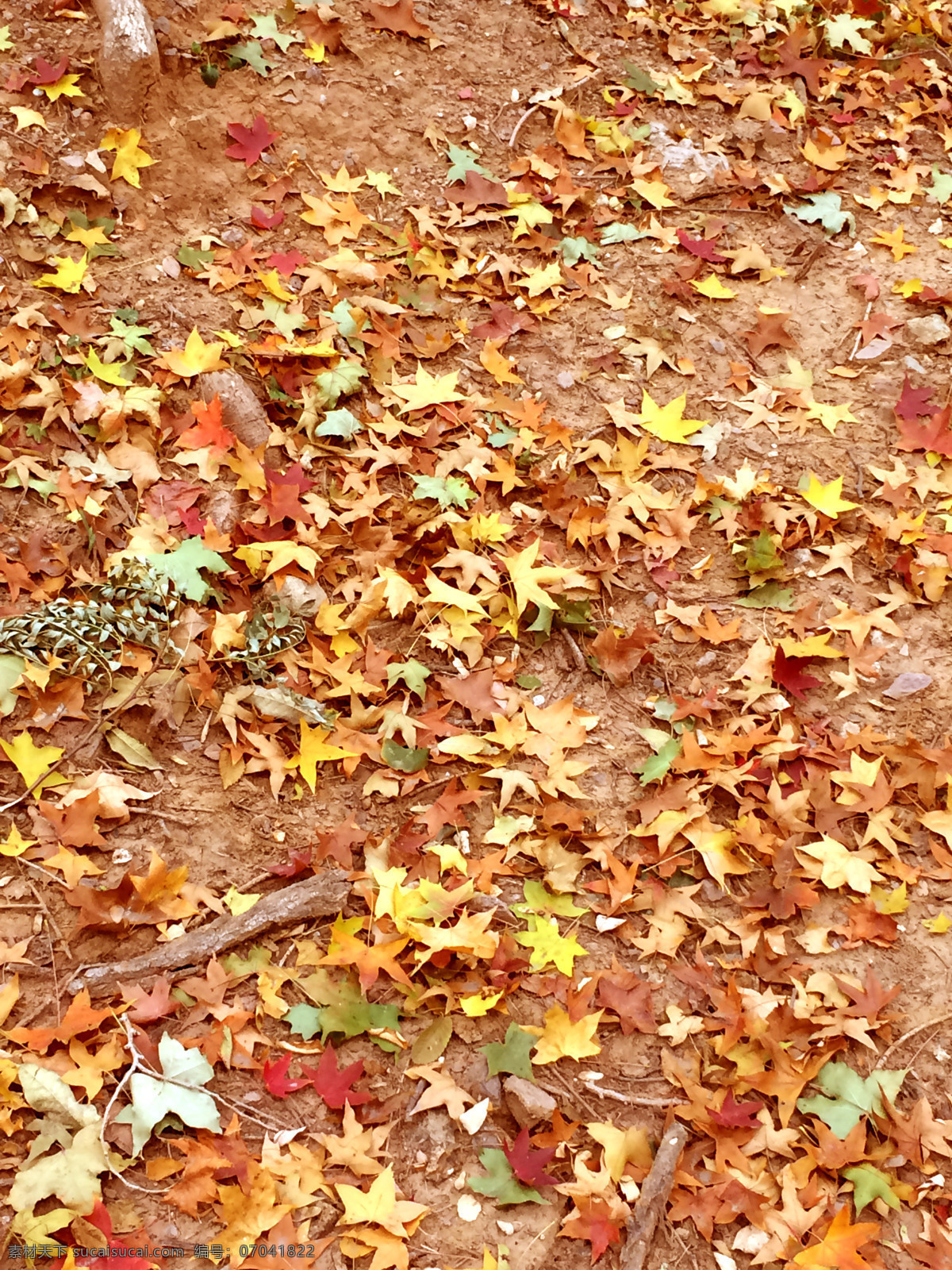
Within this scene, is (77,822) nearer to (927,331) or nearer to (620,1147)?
(620,1147)

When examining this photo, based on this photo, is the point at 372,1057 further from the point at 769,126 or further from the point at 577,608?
the point at 769,126

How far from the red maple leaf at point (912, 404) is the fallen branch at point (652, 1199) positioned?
9.59 ft

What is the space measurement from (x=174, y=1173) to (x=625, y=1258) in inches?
39.3

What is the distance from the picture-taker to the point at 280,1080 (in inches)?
84.6

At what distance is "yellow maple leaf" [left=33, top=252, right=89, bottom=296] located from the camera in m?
3.35

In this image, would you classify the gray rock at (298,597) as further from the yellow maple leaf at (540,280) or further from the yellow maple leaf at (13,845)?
the yellow maple leaf at (540,280)

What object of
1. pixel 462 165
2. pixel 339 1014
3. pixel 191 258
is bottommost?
pixel 339 1014


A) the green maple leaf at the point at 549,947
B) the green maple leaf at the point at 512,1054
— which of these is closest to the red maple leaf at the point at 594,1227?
the green maple leaf at the point at 512,1054

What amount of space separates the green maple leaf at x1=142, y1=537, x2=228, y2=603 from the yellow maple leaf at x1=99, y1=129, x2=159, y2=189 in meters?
1.75

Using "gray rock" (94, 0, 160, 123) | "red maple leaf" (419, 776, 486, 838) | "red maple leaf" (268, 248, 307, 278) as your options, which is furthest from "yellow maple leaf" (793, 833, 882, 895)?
"gray rock" (94, 0, 160, 123)

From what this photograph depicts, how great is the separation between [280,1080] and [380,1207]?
349mm

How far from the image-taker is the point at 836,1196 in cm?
216

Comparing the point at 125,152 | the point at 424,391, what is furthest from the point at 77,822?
the point at 125,152

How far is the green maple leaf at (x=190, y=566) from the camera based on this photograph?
2828 mm
